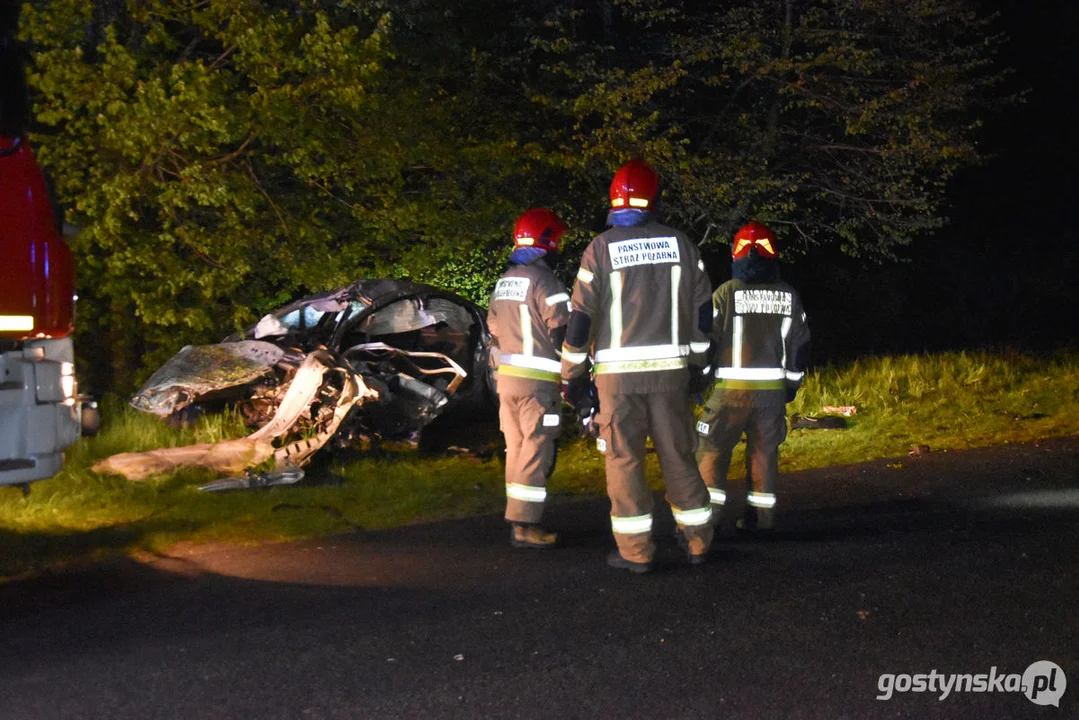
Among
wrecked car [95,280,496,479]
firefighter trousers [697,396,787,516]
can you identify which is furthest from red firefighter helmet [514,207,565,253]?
wrecked car [95,280,496,479]

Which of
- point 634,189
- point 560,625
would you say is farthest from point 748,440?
point 560,625

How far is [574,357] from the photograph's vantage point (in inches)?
239

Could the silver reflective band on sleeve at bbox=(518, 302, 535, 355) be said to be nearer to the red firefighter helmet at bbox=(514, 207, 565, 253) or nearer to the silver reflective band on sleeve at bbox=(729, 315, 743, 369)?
the red firefighter helmet at bbox=(514, 207, 565, 253)

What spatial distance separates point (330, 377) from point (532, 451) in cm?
323

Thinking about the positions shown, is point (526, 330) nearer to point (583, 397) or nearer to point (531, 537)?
point (583, 397)

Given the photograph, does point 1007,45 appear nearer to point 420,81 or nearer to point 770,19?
point 770,19

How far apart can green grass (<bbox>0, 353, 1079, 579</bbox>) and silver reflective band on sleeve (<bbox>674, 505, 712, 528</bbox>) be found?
225 centimetres

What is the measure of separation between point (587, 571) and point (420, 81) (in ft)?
28.5

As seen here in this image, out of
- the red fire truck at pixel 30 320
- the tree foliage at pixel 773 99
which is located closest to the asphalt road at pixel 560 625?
the red fire truck at pixel 30 320

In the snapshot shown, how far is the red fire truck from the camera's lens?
5.41 metres

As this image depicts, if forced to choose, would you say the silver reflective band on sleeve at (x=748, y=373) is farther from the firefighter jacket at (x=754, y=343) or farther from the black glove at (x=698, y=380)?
the black glove at (x=698, y=380)

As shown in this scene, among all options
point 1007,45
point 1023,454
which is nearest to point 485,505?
point 1023,454

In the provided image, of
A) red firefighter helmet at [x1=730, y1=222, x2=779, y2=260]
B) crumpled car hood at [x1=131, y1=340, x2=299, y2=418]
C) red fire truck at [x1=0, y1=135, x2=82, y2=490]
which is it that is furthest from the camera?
crumpled car hood at [x1=131, y1=340, x2=299, y2=418]

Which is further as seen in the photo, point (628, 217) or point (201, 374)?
point (201, 374)
